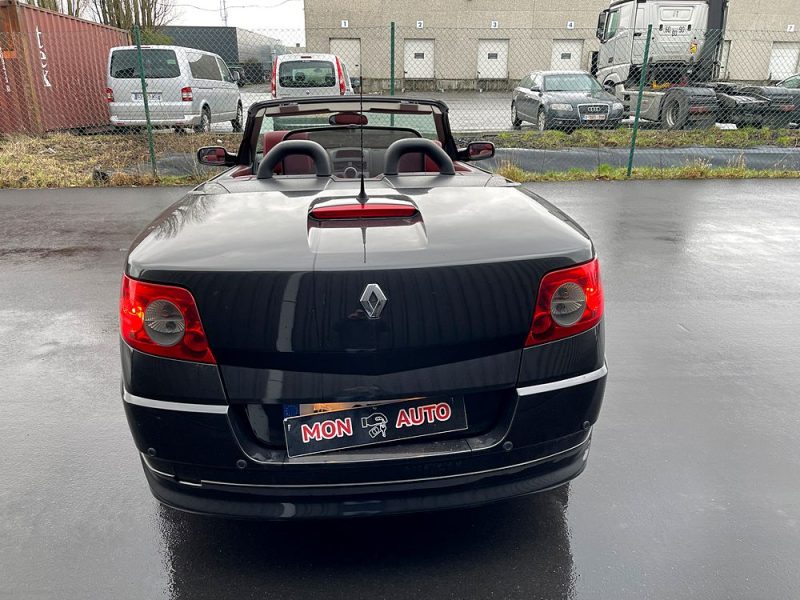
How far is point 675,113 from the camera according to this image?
13.8 metres

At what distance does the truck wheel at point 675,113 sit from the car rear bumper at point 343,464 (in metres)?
13.1

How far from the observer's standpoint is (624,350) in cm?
393

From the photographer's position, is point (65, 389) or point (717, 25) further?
point (717, 25)

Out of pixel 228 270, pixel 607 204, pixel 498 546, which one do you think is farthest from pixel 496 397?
pixel 607 204

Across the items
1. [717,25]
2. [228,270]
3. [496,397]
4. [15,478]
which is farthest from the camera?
[717,25]

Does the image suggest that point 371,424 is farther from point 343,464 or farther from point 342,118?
point 342,118

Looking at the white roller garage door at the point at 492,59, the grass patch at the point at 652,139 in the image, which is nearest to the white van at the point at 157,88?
the grass patch at the point at 652,139

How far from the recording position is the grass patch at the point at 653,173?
10062mm

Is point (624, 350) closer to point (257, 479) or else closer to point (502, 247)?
point (502, 247)

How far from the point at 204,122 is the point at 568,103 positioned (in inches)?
297

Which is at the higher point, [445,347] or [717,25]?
[717,25]

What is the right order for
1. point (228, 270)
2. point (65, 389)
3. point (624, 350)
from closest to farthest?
point (228, 270) → point (65, 389) → point (624, 350)

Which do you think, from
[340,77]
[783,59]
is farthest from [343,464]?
[783,59]

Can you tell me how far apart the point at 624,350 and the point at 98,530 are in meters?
2.94
